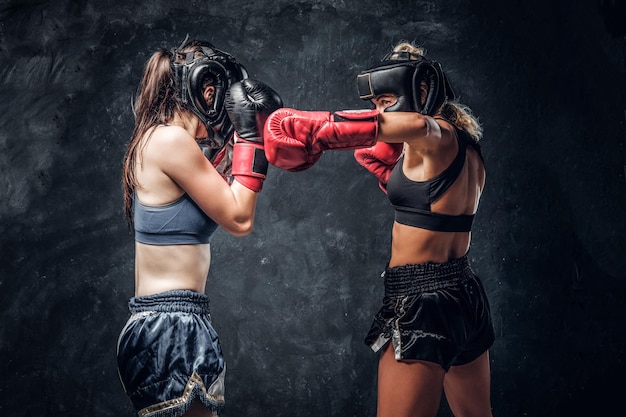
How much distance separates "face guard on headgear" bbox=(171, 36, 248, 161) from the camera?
3148 millimetres

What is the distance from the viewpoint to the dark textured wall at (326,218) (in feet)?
14.7

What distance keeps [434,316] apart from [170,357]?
1147 mm

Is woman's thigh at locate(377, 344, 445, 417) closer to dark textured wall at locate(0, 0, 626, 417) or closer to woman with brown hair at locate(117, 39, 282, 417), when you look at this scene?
woman with brown hair at locate(117, 39, 282, 417)

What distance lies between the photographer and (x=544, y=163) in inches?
183

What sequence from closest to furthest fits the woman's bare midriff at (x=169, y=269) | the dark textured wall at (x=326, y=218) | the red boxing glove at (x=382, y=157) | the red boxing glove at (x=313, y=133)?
the red boxing glove at (x=313, y=133), the woman's bare midriff at (x=169, y=269), the red boxing glove at (x=382, y=157), the dark textured wall at (x=326, y=218)

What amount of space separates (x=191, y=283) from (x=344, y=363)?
1977 millimetres

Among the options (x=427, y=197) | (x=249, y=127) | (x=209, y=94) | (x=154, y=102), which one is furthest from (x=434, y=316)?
(x=154, y=102)

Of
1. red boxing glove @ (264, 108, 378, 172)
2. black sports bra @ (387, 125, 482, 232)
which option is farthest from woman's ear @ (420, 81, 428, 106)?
red boxing glove @ (264, 108, 378, 172)

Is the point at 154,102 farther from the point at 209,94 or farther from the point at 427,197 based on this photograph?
the point at 427,197

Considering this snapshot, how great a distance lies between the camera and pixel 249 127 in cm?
312

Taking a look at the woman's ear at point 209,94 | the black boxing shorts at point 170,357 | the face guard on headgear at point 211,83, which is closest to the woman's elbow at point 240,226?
the black boxing shorts at point 170,357

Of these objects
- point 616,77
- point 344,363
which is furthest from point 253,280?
point 616,77

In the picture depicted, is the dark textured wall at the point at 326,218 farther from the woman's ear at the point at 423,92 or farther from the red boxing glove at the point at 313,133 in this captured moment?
the red boxing glove at the point at 313,133

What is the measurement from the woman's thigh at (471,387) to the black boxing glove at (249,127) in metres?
1.33
